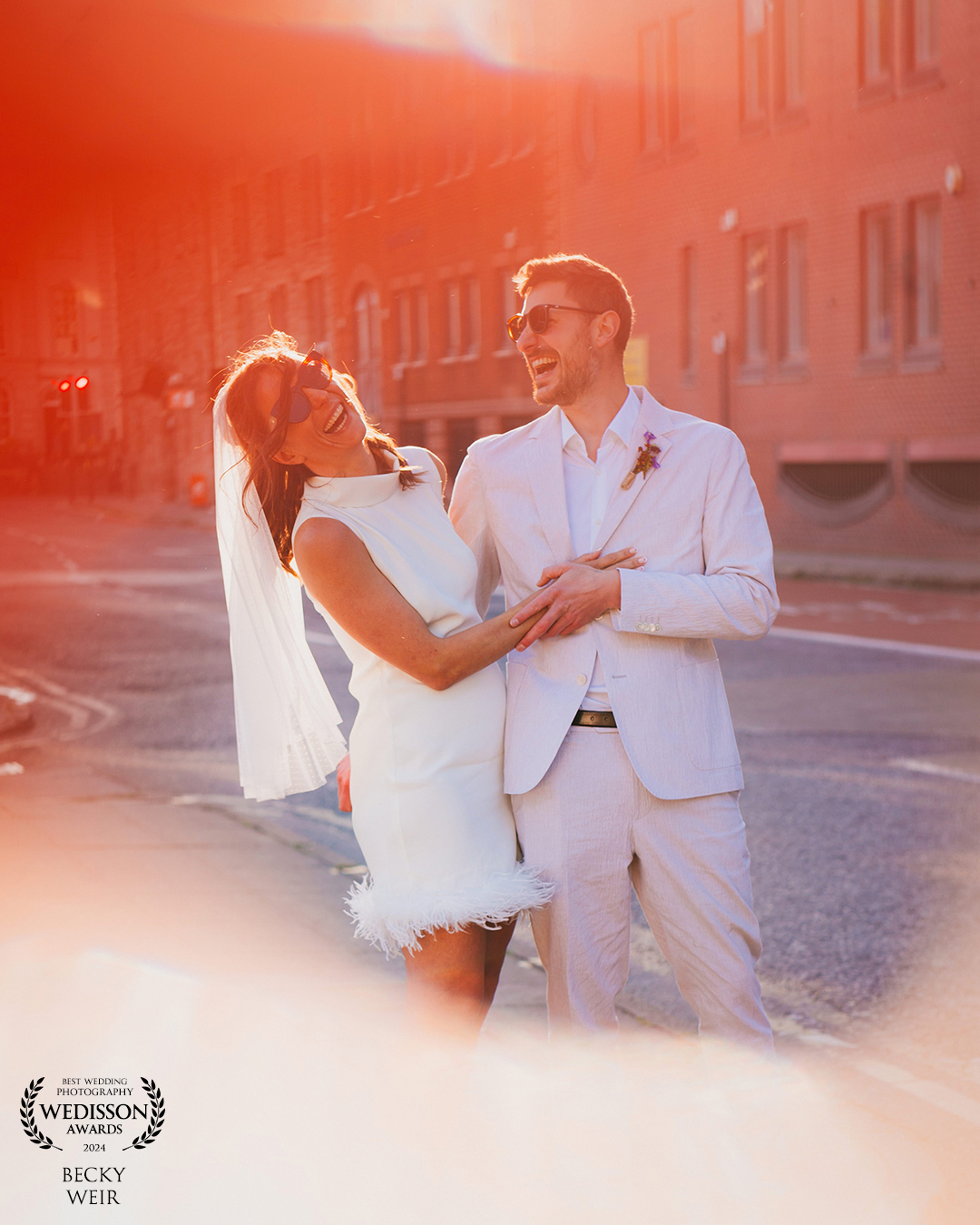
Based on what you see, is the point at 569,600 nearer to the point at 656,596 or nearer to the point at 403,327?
the point at 656,596

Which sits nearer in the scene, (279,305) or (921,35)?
(279,305)

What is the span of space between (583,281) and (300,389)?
583 millimetres

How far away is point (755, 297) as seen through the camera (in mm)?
23109

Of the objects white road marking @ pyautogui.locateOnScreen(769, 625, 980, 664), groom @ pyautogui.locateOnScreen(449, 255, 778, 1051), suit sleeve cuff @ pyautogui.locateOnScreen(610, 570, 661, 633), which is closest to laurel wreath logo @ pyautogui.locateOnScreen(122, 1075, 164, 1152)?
groom @ pyautogui.locateOnScreen(449, 255, 778, 1051)

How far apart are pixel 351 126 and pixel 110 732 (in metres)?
4.96

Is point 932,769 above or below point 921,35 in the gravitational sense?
below

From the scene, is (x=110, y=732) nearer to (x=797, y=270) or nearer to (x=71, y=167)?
(x=71, y=167)

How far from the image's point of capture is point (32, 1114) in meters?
2.91

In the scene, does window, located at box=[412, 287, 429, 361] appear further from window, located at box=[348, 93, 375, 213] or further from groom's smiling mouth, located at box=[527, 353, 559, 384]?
groom's smiling mouth, located at box=[527, 353, 559, 384]

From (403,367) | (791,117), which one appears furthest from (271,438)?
(791,117)

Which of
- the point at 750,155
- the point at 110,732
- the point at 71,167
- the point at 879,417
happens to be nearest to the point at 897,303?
the point at 879,417

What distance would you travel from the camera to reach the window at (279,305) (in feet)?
15.1

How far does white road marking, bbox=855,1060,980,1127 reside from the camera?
3.63 metres

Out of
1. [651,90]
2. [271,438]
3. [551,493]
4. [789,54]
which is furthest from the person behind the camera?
[651,90]
